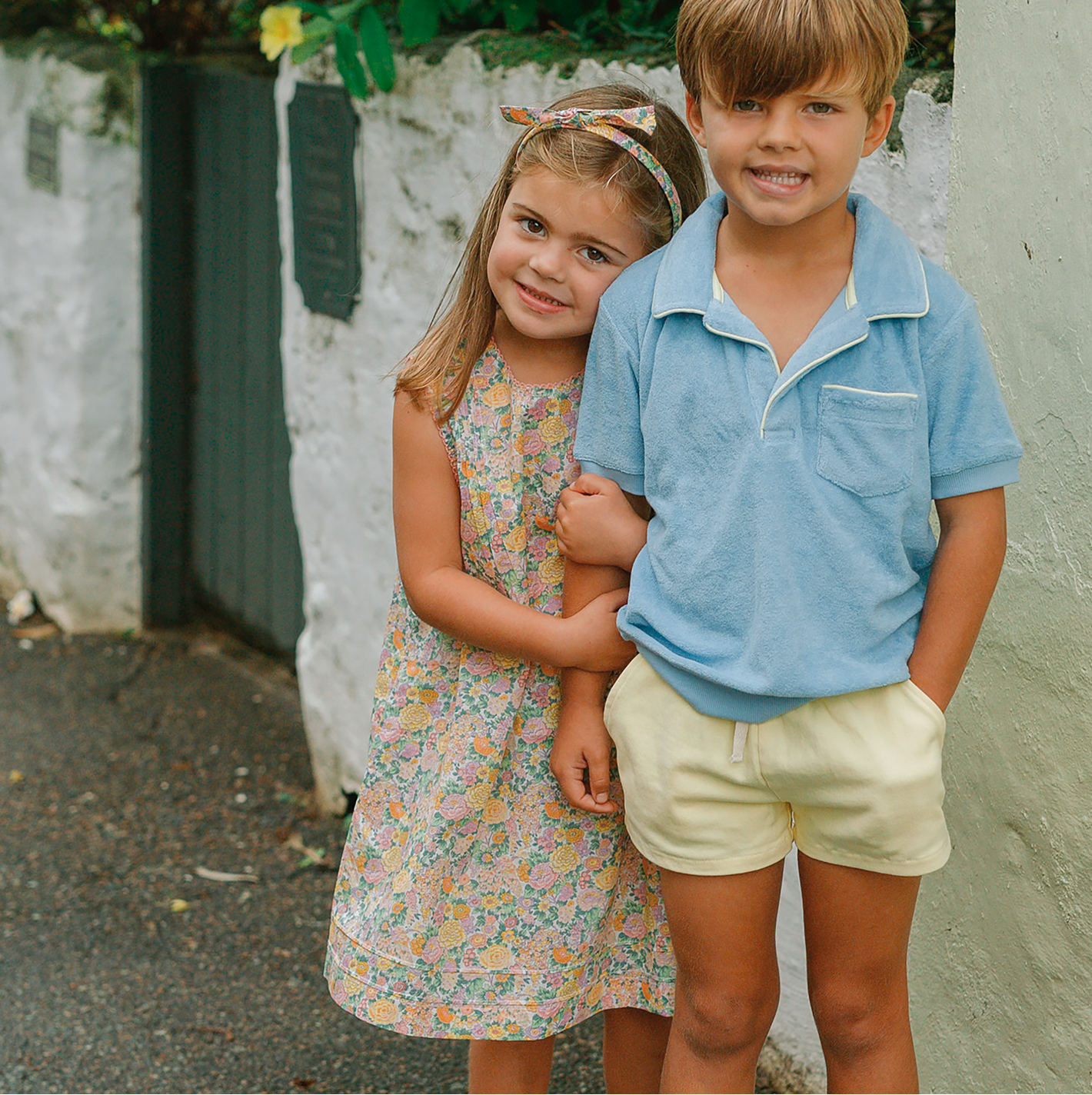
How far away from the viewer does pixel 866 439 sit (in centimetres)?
164

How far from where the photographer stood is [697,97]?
1686mm

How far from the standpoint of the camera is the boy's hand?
1952mm

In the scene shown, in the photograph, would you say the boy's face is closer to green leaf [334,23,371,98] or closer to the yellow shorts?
the yellow shorts

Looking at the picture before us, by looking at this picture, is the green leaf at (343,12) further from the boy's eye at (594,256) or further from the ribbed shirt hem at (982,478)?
the ribbed shirt hem at (982,478)

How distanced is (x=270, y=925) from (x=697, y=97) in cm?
230

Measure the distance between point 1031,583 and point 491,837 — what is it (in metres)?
0.85

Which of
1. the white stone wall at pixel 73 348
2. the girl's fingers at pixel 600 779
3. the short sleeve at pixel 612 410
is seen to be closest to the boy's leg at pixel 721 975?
the girl's fingers at pixel 600 779

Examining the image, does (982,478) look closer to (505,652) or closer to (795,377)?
(795,377)

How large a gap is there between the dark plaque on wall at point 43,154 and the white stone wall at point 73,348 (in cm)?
3

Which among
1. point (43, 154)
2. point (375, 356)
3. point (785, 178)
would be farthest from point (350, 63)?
point (43, 154)

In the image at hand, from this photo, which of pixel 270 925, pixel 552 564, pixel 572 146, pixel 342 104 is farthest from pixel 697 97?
pixel 270 925

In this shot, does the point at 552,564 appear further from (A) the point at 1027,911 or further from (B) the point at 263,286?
(B) the point at 263,286

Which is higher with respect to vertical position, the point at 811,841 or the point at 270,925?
the point at 811,841

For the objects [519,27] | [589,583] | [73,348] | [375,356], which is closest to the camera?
[589,583]
